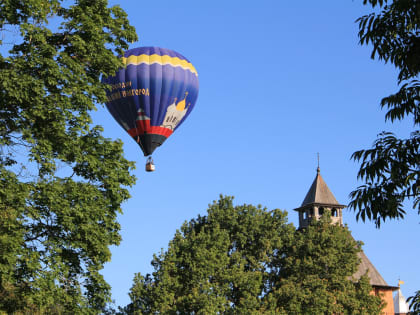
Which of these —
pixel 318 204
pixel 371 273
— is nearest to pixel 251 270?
pixel 318 204

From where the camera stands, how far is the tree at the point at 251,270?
160ft

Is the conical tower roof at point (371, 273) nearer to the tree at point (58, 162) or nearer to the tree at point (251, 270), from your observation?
the tree at point (251, 270)

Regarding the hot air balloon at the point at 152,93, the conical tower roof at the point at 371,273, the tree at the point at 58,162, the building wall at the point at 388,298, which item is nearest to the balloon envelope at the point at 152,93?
the hot air balloon at the point at 152,93

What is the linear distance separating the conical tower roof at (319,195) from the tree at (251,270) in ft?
62.8

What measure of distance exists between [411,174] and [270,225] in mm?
46057

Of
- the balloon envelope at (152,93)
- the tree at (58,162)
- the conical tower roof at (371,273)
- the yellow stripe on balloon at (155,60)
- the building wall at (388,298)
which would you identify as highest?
the yellow stripe on balloon at (155,60)

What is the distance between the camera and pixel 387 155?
11.3m

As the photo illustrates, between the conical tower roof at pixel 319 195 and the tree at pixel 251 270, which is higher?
the conical tower roof at pixel 319 195

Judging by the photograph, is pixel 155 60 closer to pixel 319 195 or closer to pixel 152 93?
pixel 152 93

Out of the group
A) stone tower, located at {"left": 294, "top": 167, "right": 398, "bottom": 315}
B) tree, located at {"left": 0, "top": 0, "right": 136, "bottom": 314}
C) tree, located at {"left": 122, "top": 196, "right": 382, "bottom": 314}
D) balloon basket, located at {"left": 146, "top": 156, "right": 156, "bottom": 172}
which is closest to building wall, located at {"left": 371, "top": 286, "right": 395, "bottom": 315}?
stone tower, located at {"left": 294, "top": 167, "right": 398, "bottom": 315}

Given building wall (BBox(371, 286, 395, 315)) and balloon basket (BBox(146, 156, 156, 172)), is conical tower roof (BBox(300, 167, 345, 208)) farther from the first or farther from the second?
balloon basket (BBox(146, 156, 156, 172))

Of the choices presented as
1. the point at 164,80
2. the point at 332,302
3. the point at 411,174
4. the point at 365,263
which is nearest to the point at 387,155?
the point at 411,174

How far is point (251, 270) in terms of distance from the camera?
5547cm

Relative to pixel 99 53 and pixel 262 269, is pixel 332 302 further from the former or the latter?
pixel 99 53
